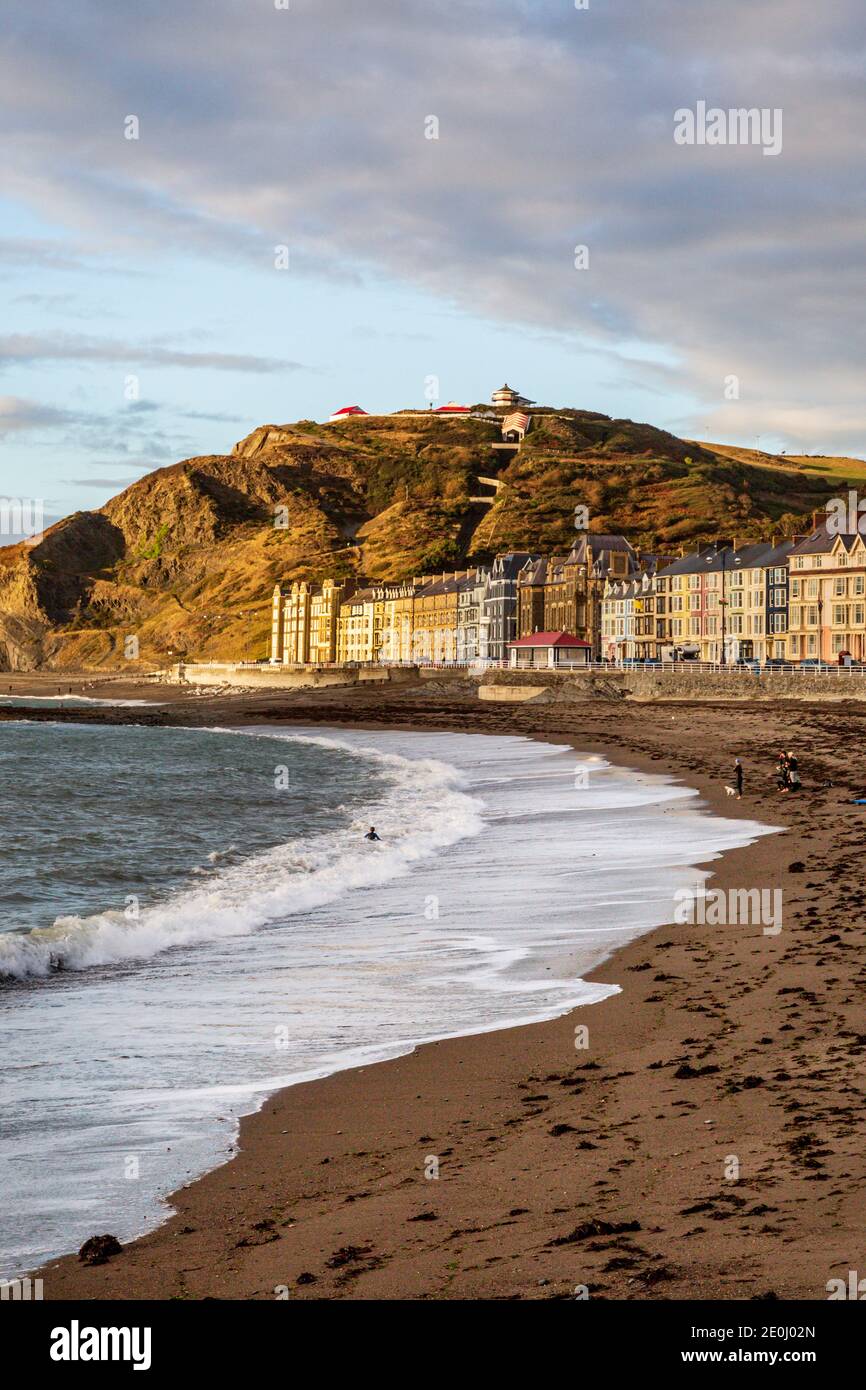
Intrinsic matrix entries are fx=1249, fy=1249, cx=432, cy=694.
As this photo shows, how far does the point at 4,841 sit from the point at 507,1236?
83.0ft

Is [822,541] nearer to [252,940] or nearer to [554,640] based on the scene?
[554,640]

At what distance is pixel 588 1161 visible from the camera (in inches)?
328

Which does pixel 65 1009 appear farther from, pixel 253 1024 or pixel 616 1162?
pixel 616 1162

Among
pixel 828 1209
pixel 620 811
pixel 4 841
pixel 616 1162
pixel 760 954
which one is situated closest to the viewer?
pixel 828 1209

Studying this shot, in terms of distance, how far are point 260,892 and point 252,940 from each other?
A: 12.7 ft

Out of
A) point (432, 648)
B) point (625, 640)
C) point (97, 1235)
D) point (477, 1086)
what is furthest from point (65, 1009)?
point (432, 648)

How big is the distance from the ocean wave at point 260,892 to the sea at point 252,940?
0.07 metres

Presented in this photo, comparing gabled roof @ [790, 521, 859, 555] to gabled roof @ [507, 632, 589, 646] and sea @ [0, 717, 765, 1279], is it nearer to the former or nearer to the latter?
gabled roof @ [507, 632, 589, 646]

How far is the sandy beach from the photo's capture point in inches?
252

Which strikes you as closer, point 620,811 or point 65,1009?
point 65,1009

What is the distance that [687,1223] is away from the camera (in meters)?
6.87
